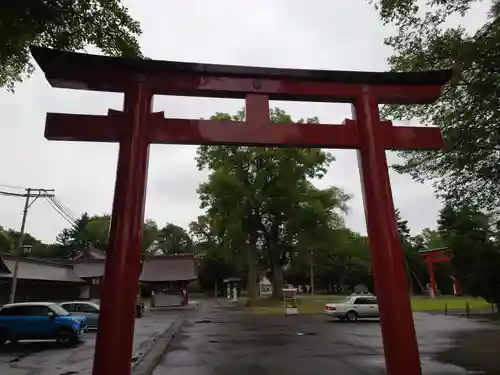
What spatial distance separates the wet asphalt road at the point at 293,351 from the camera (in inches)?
394

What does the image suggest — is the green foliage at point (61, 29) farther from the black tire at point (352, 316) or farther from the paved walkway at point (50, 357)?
the black tire at point (352, 316)

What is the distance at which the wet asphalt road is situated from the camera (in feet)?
32.8

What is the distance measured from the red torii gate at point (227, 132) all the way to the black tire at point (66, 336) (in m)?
11.8

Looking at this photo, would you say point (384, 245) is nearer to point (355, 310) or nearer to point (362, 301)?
point (355, 310)


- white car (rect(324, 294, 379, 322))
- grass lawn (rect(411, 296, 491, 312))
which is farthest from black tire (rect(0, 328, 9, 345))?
grass lawn (rect(411, 296, 491, 312))

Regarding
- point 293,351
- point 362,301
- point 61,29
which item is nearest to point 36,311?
point 293,351

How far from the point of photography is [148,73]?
229 inches

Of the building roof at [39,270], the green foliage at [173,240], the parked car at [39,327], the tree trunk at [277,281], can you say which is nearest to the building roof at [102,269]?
the building roof at [39,270]

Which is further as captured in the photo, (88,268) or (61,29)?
(88,268)

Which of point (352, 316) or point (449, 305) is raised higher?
point (449, 305)

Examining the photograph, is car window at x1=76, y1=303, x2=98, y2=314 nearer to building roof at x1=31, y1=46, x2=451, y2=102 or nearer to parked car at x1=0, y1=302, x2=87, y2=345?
parked car at x1=0, y1=302, x2=87, y2=345

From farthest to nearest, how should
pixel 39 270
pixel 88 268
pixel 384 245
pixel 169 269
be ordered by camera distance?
pixel 169 269 < pixel 88 268 < pixel 39 270 < pixel 384 245

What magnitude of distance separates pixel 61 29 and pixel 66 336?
12668 millimetres

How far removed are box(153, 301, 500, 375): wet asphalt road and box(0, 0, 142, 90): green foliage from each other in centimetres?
736
